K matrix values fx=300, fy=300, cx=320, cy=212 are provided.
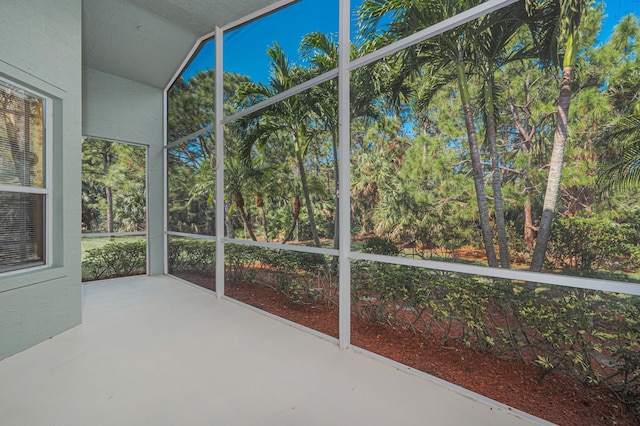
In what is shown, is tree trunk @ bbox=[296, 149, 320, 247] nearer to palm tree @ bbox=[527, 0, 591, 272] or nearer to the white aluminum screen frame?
the white aluminum screen frame

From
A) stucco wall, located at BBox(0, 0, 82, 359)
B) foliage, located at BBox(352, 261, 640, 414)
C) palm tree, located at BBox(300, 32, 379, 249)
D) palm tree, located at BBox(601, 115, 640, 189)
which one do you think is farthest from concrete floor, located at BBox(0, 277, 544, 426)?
palm tree, located at BBox(601, 115, 640, 189)

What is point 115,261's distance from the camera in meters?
5.38

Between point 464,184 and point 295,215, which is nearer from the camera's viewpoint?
point 464,184

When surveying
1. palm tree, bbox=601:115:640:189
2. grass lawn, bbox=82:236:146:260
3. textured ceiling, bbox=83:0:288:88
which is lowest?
grass lawn, bbox=82:236:146:260

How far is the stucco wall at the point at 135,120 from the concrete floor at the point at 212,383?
8.66 ft

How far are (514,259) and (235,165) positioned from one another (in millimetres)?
3358

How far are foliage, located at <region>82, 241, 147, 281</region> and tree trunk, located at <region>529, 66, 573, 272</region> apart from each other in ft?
19.5

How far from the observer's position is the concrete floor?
5.68 feet

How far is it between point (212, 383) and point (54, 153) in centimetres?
271

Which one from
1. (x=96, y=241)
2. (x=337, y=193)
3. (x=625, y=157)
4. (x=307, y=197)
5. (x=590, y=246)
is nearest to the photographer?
(x=625, y=157)

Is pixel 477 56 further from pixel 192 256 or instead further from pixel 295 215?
pixel 192 256

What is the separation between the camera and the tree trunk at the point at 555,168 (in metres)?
1.65

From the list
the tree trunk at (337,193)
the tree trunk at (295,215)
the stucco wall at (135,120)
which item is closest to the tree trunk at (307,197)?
the tree trunk at (295,215)

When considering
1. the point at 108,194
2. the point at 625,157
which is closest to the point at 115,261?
the point at 108,194
